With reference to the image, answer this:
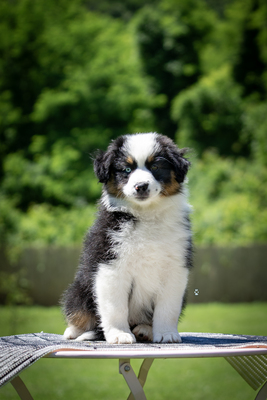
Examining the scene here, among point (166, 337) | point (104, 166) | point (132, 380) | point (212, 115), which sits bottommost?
point (132, 380)

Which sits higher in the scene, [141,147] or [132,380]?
[141,147]

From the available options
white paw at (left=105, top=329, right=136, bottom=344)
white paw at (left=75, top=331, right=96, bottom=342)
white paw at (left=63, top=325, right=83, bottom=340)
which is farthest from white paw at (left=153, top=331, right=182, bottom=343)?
white paw at (left=63, top=325, right=83, bottom=340)

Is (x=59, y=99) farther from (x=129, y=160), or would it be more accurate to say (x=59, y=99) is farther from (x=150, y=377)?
(x=129, y=160)

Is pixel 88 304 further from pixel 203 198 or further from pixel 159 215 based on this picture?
pixel 203 198

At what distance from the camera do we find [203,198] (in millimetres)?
16453

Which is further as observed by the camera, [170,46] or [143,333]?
[170,46]

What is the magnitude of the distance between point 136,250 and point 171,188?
447 millimetres

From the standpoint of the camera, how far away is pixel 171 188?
267cm

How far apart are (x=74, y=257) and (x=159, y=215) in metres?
10.8

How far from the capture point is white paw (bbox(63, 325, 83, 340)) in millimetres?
2727

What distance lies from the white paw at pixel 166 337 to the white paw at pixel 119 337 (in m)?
0.12

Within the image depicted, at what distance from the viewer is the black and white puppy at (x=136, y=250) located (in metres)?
2.45

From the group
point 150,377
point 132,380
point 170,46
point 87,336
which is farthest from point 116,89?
point 132,380

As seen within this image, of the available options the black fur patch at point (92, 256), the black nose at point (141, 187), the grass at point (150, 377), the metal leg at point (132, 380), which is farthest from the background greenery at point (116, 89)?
the metal leg at point (132, 380)
